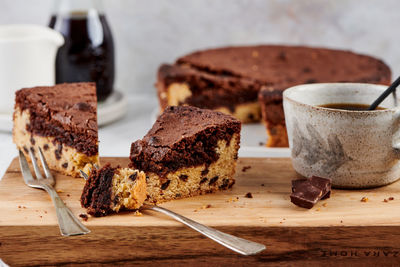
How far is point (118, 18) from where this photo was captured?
12.4ft

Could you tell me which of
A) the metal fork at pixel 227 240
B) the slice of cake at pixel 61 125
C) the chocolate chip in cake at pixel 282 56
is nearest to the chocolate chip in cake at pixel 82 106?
the slice of cake at pixel 61 125

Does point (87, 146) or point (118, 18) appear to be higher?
point (118, 18)

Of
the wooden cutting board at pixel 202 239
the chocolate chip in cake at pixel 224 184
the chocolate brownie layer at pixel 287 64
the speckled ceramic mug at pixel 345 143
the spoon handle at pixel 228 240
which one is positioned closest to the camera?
the spoon handle at pixel 228 240

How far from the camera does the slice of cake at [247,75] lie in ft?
10.1

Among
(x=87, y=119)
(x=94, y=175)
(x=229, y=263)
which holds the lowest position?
(x=229, y=263)

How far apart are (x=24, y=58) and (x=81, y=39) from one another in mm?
378

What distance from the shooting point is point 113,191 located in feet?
5.52

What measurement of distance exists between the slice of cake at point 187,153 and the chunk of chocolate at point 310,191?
257mm

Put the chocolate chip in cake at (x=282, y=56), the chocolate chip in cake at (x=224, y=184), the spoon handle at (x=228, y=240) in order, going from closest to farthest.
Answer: the spoon handle at (x=228, y=240) → the chocolate chip in cake at (x=224, y=184) → the chocolate chip in cake at (x=282, y=56)

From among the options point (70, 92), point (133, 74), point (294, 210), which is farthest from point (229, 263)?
point (133, 74)

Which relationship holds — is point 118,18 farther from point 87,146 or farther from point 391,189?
point 391,189

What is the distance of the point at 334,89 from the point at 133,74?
212 cm

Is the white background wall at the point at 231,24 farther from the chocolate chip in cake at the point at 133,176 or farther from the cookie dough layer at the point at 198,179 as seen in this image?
the chocolate chip in cake at the point at 133,176

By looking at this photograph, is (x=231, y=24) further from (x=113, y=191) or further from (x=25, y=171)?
(x=113, y=191)
